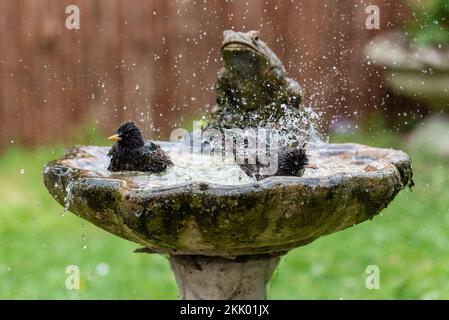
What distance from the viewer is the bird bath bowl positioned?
248cm

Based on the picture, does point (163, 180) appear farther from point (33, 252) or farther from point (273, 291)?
point (33, 252)

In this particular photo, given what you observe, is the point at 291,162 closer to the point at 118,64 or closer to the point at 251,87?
the point at 251,87

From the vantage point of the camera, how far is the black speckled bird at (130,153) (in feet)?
9.88

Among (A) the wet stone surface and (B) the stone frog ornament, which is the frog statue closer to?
(B) the stone frog ornament

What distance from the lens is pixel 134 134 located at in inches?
119

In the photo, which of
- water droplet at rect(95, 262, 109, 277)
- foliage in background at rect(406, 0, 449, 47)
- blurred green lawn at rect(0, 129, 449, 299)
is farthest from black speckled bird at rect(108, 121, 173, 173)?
foliage in background at rect(406, 0, 449, 47)

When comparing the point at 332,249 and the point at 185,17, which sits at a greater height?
the point at 185,17

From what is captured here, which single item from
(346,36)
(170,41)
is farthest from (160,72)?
(346,36)

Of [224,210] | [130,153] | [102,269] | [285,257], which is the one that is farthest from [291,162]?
[102,269]

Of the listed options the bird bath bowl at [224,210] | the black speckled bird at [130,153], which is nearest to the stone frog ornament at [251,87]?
the bird bath bowl at [224,210]

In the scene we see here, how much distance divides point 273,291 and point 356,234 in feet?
4.16

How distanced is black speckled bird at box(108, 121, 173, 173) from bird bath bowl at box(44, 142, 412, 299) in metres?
0.05

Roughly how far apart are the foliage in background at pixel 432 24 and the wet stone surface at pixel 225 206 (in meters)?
4.66
